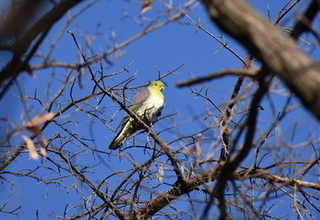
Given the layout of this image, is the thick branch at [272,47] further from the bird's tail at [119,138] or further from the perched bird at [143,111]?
the bird's tail at [119,138]

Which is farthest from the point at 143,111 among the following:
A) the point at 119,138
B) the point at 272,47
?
the point at 272,47

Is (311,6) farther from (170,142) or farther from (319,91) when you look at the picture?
(170,142)

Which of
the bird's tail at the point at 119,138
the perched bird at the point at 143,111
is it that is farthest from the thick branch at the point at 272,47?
the bird's tail at the point at 119,138

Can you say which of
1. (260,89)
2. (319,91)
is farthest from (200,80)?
(319,91)

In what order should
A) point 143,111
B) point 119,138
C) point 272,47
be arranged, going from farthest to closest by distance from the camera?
1. point 143,111
2. point 119,138
3. point 272,47

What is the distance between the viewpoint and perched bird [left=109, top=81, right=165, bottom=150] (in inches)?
247

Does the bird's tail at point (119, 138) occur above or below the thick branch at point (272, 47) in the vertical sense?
above

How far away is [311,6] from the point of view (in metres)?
1.58

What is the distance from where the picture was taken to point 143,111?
7.09 m

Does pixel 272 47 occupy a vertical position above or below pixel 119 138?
below

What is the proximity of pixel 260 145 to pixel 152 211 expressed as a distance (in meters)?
1.36

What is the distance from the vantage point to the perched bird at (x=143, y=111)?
6266 mm

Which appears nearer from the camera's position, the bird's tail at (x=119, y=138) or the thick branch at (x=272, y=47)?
the thick branch at (x=272, y=47)

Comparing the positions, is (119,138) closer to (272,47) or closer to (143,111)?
(143,111)
